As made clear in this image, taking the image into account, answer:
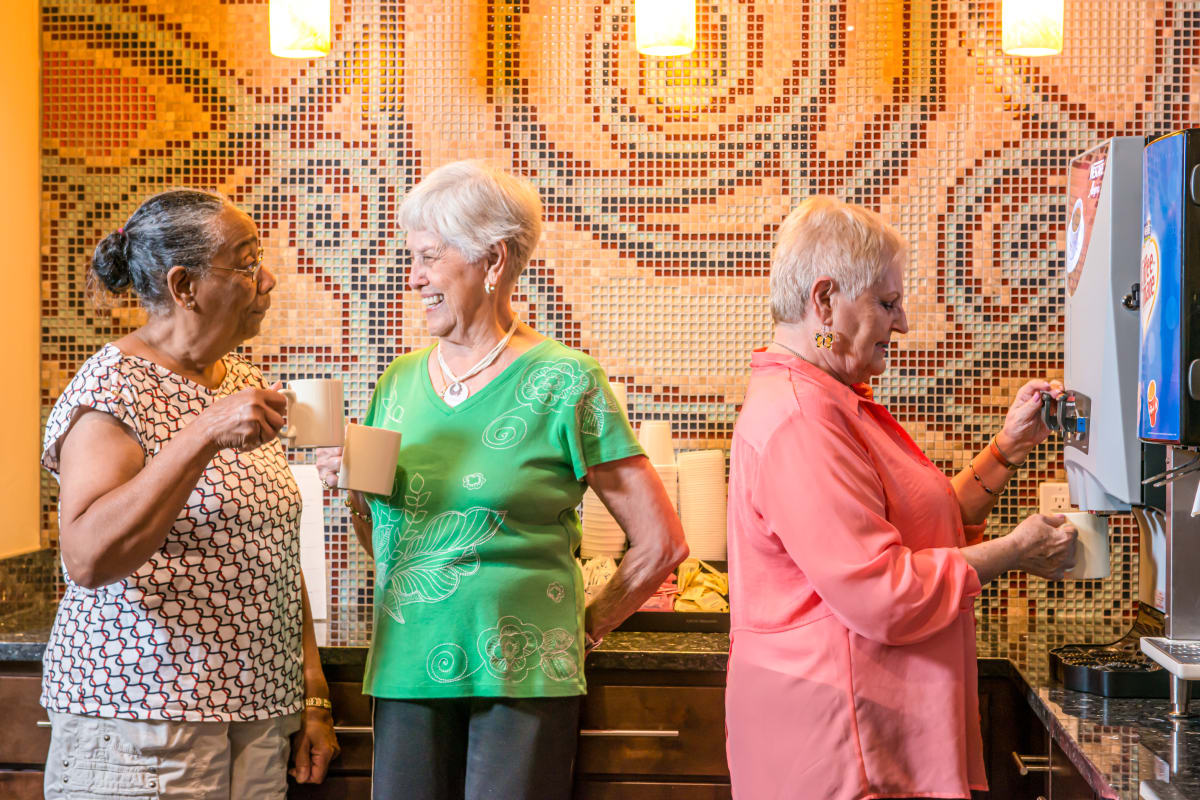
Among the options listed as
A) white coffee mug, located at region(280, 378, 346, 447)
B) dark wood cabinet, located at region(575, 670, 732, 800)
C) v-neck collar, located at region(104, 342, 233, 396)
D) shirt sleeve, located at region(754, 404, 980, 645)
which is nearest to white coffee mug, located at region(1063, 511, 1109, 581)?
shirt sleeve, located at region(754, 404, 980, 645)

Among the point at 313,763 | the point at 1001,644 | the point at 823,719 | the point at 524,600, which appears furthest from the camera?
the point at 1001,644

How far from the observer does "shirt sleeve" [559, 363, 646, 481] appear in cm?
158

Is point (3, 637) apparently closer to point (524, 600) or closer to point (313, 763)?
point (313, 763)

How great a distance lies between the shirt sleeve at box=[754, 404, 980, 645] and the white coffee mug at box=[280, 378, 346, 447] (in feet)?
1.91

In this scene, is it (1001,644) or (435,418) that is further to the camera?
(1001,644)

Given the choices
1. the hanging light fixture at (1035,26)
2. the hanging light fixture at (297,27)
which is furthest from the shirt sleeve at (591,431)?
the hanging light fixture at (1035,26)

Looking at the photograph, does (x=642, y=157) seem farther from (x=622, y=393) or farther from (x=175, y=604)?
(x=175, y=604)

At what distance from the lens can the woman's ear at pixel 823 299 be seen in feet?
4.80

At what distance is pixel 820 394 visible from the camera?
1.41 m

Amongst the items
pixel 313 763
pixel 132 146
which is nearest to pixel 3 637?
pixel 313 763

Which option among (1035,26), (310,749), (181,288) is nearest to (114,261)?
(181,288)

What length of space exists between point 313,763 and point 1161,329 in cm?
135

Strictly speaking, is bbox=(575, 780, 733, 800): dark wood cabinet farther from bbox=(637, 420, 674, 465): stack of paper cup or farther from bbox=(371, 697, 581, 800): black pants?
bbox=(637, 420, 674, 465): stack of paper cup

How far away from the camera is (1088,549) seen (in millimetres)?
1562
